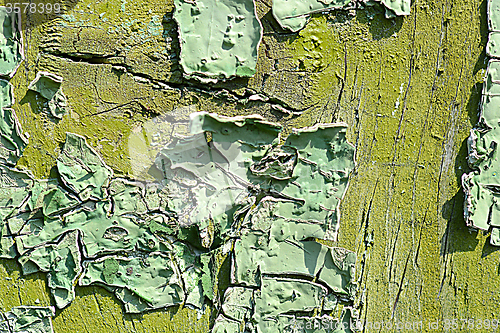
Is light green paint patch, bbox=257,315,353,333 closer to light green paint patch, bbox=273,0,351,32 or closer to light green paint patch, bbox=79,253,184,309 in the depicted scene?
light green paint patch, bbox=79,253,184,309

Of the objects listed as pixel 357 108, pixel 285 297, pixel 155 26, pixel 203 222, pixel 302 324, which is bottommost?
pixel 302 324

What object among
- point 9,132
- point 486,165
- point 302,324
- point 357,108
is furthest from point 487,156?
point 9,132

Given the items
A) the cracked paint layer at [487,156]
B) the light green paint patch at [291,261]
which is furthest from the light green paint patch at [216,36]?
the cracked paint layer at [487,156]

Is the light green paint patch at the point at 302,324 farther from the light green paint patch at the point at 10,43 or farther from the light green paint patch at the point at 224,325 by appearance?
the light green paint patch at the point at 10,43

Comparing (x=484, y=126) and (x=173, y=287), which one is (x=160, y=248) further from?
(x=484, y=126)

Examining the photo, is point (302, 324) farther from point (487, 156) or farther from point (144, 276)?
point (487, 156)

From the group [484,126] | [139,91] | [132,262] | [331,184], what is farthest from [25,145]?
[484,126]
